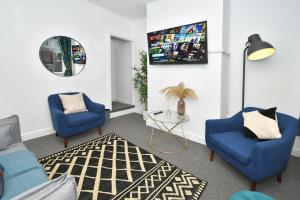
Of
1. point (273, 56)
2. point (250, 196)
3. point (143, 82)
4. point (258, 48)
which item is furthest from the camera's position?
point (143, 82)

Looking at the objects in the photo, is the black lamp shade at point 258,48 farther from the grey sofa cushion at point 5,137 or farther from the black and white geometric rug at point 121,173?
the grey sofa cushion at point 5,137

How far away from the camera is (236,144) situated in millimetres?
2123

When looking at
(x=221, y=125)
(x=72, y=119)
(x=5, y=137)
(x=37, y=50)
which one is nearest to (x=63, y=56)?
(x=37, y=50)

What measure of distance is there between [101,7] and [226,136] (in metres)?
3.93

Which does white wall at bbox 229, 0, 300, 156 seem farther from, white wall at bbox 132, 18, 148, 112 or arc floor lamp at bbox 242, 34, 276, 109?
white wall at bbox 132, 18, 148, 112

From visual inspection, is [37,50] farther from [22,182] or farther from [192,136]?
[192,136]

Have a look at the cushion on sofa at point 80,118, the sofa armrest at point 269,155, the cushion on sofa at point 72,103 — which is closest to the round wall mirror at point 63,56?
the cushion on sofa at point 72,103

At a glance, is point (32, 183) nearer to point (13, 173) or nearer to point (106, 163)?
point (13, 173)

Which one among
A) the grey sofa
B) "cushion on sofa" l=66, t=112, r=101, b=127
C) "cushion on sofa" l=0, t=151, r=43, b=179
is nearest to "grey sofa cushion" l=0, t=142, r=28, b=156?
the grey sofa

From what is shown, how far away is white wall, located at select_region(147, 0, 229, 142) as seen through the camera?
283cm

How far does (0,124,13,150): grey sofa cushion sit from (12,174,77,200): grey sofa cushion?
5.01 ft

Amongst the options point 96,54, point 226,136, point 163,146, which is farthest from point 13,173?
point 96,54

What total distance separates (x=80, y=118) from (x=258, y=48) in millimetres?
3024

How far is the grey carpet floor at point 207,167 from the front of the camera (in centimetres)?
194
